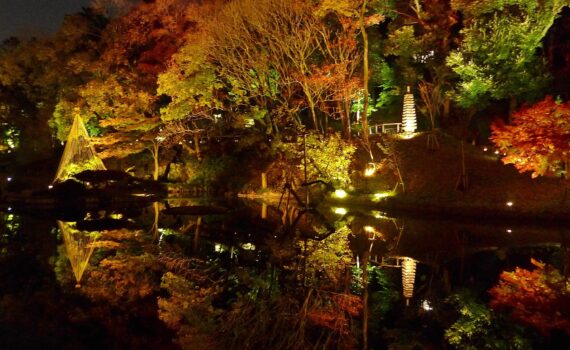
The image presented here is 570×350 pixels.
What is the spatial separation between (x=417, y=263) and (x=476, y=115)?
64.8 feet

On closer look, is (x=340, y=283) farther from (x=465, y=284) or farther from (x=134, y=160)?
(x=134, y=160)

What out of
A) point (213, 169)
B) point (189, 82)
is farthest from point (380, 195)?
point (213, 169)

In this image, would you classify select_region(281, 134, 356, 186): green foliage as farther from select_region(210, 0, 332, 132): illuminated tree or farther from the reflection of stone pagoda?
the reflection of stone pagoda

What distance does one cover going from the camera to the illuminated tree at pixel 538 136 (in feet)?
49.2

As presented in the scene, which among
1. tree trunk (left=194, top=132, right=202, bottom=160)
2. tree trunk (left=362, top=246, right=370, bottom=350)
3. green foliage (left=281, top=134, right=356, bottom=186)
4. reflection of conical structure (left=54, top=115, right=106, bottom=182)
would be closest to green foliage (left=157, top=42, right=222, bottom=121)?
reflection of conical structure (left=54, top=115, right=106, bottom=182)

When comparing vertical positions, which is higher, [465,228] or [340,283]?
[465,228]

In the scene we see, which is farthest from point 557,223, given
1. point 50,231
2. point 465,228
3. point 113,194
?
point 113,194

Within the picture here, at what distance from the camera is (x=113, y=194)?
79.7 ft

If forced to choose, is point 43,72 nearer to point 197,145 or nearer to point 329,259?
point 197,145

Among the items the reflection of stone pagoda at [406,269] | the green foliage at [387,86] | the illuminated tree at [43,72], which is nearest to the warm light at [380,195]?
the green foliage at [387,86]

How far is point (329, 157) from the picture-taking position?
21.7 metres

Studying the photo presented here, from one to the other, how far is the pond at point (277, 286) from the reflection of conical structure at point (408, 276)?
0.14 ft

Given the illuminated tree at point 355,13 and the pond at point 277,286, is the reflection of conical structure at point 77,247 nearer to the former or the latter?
the pond at point 277,286

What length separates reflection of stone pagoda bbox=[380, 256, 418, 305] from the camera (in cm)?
890
